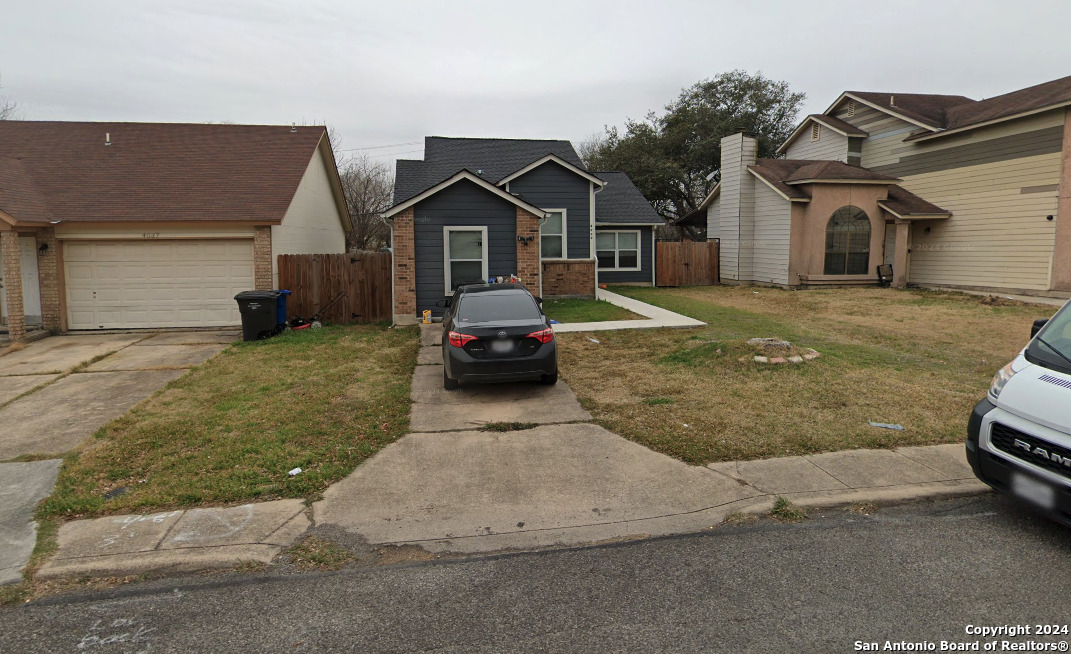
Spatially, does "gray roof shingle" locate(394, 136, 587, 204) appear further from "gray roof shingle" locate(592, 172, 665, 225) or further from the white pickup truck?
the white pickup truck

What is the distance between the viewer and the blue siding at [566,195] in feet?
66.0

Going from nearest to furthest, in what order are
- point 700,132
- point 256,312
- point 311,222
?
point 256,312 → point 311,222 → point 700,132

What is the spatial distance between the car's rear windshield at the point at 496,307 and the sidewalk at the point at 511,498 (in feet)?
7.05

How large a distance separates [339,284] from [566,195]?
8.15 m

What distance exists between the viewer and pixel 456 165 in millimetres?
21672

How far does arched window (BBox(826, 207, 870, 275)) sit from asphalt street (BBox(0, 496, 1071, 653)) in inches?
789

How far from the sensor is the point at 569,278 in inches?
754

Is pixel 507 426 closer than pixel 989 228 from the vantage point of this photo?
Yes

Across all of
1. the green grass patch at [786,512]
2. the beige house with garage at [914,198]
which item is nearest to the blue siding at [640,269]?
the beige house with garage at [914,198]

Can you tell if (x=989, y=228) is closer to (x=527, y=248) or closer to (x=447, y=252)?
(x=527, y=248)

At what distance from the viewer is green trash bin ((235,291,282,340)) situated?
43.4 feet

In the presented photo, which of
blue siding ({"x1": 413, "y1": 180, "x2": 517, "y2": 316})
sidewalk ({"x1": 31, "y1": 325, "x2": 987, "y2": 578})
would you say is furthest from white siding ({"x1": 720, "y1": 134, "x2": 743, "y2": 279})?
sidewalk ({"x1": 31, "y1": 325, "x2": 987, "y2": 578})

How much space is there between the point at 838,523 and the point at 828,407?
3141mm

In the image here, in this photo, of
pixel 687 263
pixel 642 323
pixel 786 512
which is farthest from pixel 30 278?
pixel 687 263
